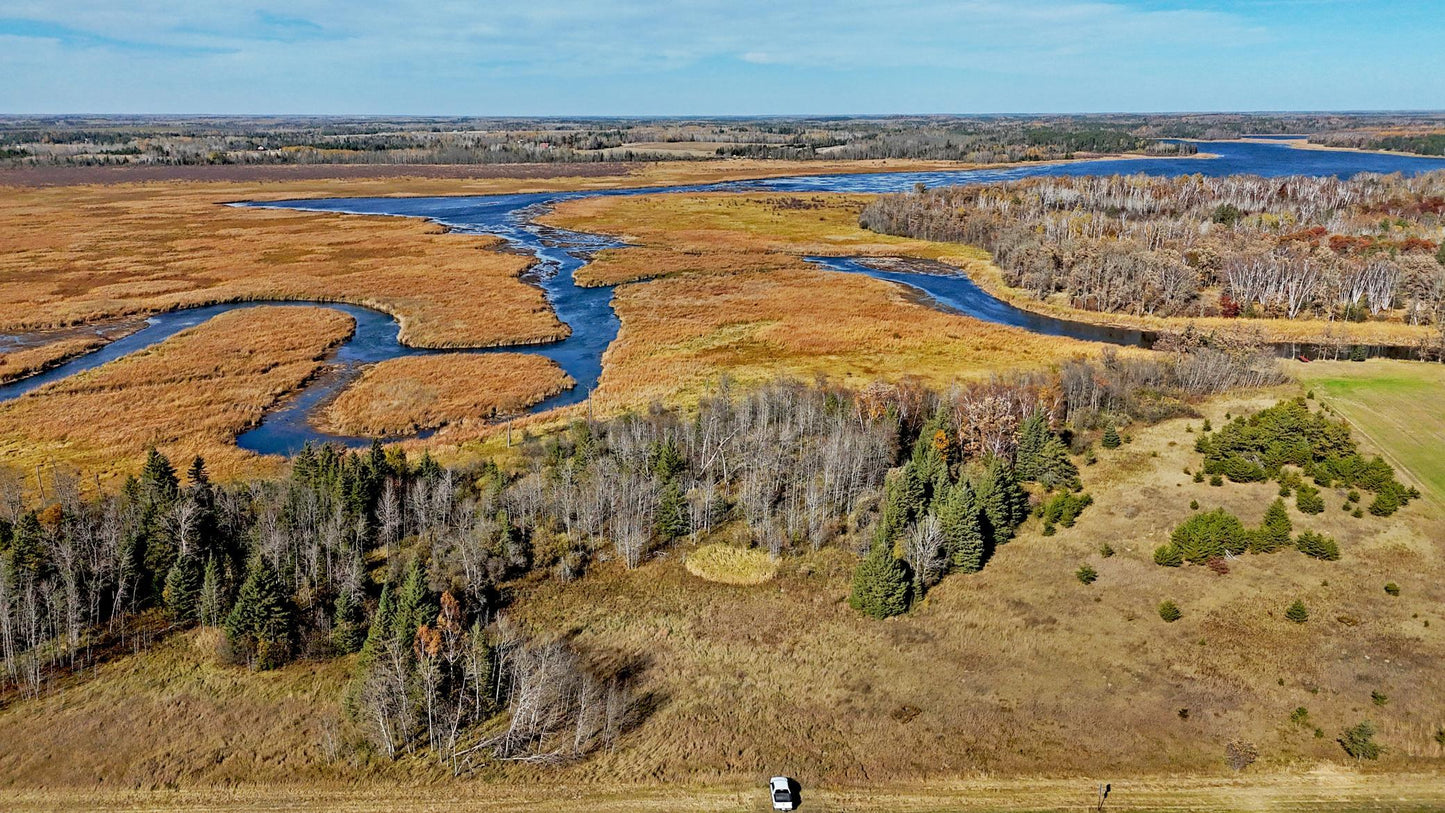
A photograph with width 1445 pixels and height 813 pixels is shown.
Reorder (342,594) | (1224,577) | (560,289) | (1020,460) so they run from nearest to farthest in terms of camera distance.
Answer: (342,594), (1224,577), (1020,460), (560,289)

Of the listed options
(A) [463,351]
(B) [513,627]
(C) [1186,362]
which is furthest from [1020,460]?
(A) [463,351]

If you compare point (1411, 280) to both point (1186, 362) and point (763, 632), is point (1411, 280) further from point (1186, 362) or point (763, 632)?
point (763, 632)

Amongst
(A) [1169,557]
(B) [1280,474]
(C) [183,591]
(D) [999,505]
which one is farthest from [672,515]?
(B) [1280,474]

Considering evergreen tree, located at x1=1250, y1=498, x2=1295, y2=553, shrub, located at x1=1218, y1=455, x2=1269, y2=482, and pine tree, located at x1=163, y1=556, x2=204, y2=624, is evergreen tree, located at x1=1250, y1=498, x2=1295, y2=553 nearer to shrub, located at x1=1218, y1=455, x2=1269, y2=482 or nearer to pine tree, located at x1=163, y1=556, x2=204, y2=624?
shrub, located at x1=1218, y1=455, x2=1269, y2=482

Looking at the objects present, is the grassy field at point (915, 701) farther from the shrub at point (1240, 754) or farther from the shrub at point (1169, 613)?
the shrub at point (1169, 613)

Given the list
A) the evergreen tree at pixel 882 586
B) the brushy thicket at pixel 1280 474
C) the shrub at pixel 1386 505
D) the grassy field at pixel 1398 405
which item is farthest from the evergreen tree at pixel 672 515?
the grassy field at pixel 1398 405
